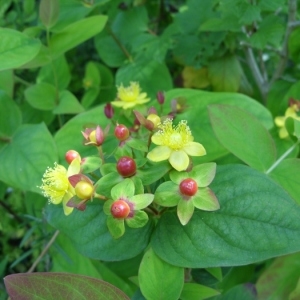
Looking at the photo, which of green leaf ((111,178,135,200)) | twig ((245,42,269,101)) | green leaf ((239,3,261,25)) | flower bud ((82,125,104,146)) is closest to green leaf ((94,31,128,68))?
twig ((245,42,269,101))

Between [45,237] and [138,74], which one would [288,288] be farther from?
[138,74]

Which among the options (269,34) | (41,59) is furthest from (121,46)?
(269,34)

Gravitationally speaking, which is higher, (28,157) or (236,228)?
(236,228)

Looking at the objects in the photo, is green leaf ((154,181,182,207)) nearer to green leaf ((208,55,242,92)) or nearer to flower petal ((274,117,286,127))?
flower petal ((274,117,286,127))

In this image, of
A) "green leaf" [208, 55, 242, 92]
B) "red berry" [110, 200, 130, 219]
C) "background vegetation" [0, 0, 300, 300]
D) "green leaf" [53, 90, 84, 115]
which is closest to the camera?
"red berry" [110, 200, 130, 219]

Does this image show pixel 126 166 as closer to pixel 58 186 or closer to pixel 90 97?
pixel 58 186

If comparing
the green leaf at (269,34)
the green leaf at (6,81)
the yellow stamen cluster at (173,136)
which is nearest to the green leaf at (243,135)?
the yellow stamen cluster at (173,136)
